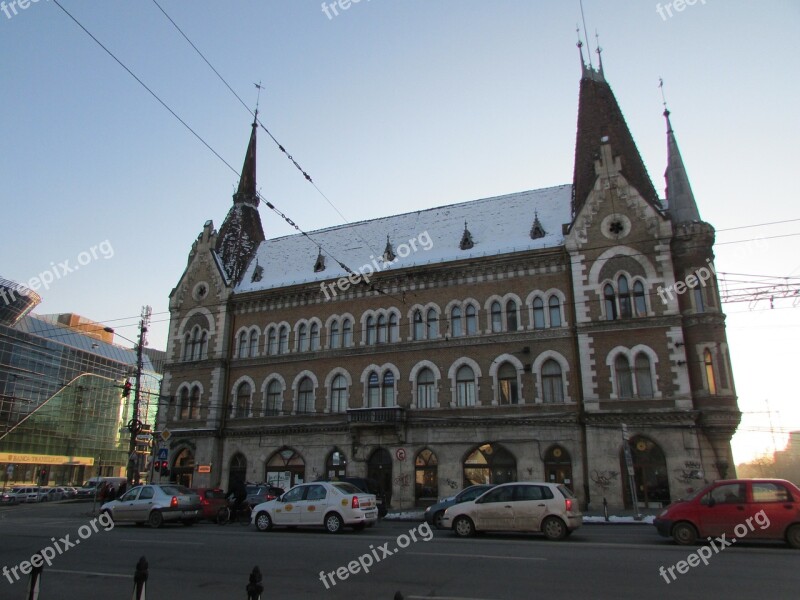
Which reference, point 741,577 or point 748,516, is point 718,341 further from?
point 741,577

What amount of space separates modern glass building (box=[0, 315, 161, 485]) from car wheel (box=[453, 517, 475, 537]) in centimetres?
4928

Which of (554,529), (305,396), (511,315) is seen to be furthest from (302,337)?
(554,529)

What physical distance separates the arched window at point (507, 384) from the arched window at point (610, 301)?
5178 millimetres

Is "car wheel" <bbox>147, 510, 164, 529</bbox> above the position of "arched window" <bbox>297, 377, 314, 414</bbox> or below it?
below

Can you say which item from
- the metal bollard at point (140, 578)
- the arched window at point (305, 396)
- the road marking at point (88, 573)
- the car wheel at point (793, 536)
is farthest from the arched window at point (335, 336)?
the metal bollard at point (140, 578)

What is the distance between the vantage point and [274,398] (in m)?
34.4

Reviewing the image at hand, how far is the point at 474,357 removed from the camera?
2947 centimetres

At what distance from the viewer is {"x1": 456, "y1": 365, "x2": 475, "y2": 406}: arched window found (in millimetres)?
29219

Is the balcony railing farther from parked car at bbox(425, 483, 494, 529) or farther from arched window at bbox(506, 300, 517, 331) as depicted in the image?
parked car at bbox(425, 483, 494, 529)

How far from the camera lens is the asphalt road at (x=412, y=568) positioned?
8422 millimetres

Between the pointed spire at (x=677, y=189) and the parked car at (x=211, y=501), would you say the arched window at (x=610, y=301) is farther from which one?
the parked car at (x=211, y=501)

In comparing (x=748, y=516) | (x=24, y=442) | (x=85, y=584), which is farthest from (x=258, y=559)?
(x=24, y=442)

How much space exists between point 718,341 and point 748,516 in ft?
46.0

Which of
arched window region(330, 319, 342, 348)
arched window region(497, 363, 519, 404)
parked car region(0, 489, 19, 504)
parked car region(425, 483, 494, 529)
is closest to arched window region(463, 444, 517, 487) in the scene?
arched window region(497, 363, 519, 404)
